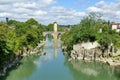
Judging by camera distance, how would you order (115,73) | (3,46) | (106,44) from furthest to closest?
(106,44) → (115,73) → (3,46)

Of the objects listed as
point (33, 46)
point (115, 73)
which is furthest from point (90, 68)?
point (33, 46)

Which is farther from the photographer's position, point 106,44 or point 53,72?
point 106,44

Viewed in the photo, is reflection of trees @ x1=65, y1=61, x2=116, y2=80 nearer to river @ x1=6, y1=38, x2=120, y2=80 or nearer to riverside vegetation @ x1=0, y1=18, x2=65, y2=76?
river @ x1=6, y1=38, x2=120, y2=80

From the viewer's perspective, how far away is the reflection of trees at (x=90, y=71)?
33938mm

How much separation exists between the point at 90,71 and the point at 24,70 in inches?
317

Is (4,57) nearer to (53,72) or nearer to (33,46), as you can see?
(53,72)

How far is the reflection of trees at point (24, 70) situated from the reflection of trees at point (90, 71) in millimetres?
4999

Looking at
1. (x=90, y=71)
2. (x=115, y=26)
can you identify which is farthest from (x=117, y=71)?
(x=115, y=26)

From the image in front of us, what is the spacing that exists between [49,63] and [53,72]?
727 centimetres

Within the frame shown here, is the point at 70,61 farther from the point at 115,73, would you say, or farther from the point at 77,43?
the point at 115,73

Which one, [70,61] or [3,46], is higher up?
[3,46]

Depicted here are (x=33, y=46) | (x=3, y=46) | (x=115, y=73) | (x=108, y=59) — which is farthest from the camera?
(x=33, y=46)

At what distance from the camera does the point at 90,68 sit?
39.0m

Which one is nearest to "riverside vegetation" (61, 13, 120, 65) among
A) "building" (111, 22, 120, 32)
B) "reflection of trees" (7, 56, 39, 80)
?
"reflection of trees" (7, 56, 39, 80)
